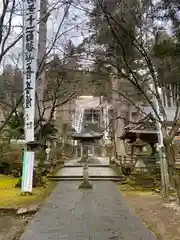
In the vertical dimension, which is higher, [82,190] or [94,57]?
[94,57]

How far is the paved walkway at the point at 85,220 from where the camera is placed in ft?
20.3

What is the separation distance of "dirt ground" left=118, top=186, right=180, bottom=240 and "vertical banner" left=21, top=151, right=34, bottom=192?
3624 millimetres

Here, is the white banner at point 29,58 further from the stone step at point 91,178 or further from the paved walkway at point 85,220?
the stone step at point 91,178

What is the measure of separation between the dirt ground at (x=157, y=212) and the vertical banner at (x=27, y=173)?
3.62 metres

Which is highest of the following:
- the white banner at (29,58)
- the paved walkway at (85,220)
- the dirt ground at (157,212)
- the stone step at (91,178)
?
the white banner at (29,58)

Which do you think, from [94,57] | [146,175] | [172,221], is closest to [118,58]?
[94,57]

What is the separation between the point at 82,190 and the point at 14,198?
3.03m

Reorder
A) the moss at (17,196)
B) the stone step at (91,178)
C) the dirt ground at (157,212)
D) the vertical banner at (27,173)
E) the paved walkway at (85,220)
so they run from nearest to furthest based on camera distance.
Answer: the paved walkway at (85,220)
the dirt ground at (157,212)
the moss at (17,196)
the vertical banner at (27,173)
the stone step at (91,178)

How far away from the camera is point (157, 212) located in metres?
8.86

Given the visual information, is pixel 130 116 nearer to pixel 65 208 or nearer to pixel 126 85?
pixel 126 85

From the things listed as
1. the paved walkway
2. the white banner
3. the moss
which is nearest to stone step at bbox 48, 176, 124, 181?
the moss

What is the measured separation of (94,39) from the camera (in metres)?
9.04

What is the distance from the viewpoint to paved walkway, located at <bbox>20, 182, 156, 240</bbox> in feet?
20.3

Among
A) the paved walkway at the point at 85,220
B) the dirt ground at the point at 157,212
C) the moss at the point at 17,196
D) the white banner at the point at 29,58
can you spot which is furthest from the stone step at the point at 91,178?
the white banner at the point at 29,58
